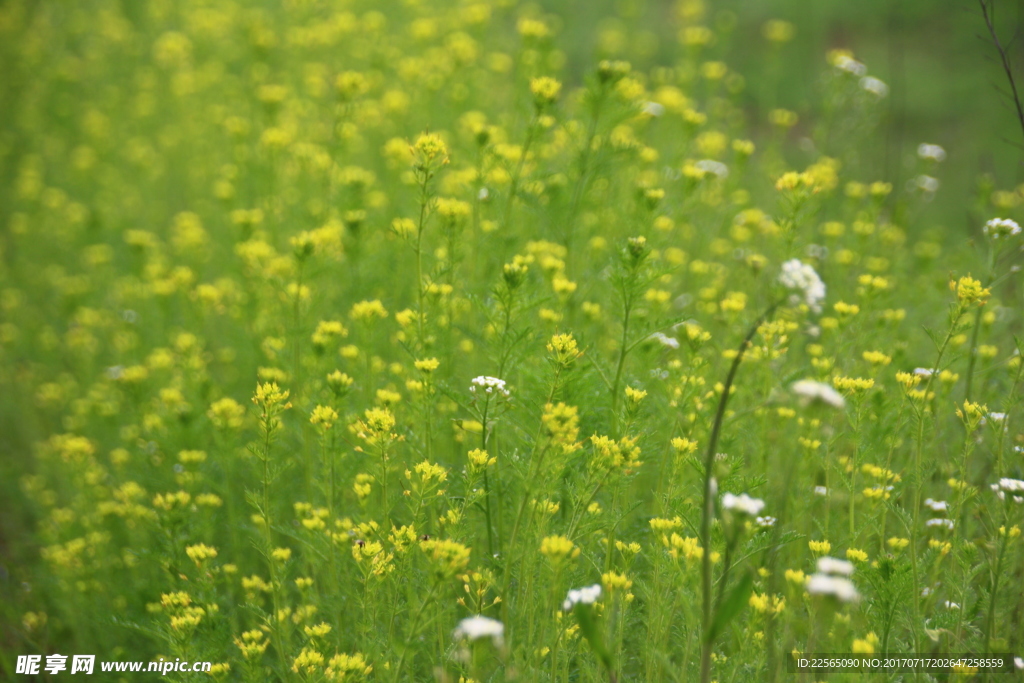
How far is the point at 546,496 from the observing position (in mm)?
2262

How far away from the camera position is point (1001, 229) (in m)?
2.74

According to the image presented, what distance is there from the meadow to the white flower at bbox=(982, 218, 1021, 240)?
4 centimetres

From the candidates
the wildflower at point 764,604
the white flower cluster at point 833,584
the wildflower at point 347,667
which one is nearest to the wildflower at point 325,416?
the wildflower at point 347,667

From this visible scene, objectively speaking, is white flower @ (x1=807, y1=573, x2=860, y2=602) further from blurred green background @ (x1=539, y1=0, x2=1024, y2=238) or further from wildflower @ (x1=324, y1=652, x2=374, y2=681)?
blurred green background @ (x1=539, y1=0, x2=1024, y2=238)

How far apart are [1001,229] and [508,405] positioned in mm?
2000

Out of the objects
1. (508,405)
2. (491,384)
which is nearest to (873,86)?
(508,405)

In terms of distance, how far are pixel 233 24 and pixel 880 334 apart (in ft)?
23.6

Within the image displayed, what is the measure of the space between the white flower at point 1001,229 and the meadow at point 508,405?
0.13ft

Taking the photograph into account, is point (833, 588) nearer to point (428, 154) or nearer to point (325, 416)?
point (325, 416)

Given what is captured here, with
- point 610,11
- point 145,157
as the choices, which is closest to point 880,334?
point 145,157

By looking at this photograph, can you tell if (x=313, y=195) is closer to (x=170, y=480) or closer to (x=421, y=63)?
(x=421, y=63)

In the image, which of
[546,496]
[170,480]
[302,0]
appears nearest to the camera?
[546,496]

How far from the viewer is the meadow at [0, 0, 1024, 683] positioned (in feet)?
7.23

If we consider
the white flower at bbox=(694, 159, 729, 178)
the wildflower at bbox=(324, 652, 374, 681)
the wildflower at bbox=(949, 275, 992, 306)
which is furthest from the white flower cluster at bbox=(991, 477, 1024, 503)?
the white flower at bbox=(694, 159, 729, 178)
